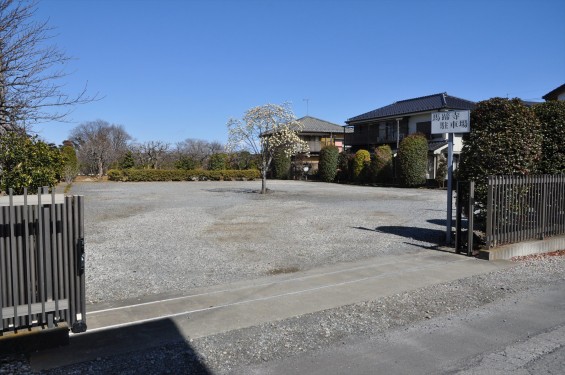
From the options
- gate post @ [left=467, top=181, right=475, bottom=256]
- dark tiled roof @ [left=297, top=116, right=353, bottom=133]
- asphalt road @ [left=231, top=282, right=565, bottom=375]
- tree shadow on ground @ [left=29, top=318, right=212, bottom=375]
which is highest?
dark tiled roof @ [left=297, top=116, right=353, bottom=133]

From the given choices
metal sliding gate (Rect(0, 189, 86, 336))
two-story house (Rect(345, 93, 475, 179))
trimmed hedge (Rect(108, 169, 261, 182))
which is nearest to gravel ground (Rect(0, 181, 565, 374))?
metal sliding gate (Rect(0, 189, 86, 336))

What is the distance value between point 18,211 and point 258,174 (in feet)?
136

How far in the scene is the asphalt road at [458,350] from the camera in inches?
139

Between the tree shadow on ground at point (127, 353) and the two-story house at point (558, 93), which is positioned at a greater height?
the two-story house at point (558, 93)

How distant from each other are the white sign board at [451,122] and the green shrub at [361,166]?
90.6 ft

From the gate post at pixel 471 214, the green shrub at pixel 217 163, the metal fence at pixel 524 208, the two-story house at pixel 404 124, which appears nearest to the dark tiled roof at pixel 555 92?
the two-story house at pixel 404 124

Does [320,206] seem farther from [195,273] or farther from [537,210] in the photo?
[195,273]

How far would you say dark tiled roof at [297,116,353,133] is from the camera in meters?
51.0

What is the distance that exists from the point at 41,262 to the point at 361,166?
34.6 meters

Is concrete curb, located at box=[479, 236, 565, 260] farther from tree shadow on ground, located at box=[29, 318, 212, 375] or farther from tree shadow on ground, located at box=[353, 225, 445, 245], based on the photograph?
tree shadow on ground, located at box=[29, 318, 212, 375]

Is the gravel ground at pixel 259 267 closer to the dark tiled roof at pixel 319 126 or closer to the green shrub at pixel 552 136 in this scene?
the green shrub at pixel 552 136

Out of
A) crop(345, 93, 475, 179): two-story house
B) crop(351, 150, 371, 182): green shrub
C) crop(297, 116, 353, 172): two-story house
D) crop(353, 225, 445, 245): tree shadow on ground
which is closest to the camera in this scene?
crop(353, 225, 445, 245): tree shadow on ground

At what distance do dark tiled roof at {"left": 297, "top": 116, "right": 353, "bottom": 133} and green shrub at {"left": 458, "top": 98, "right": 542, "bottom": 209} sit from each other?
41103mm

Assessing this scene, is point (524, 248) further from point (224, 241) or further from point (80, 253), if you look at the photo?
point (80, 253)
